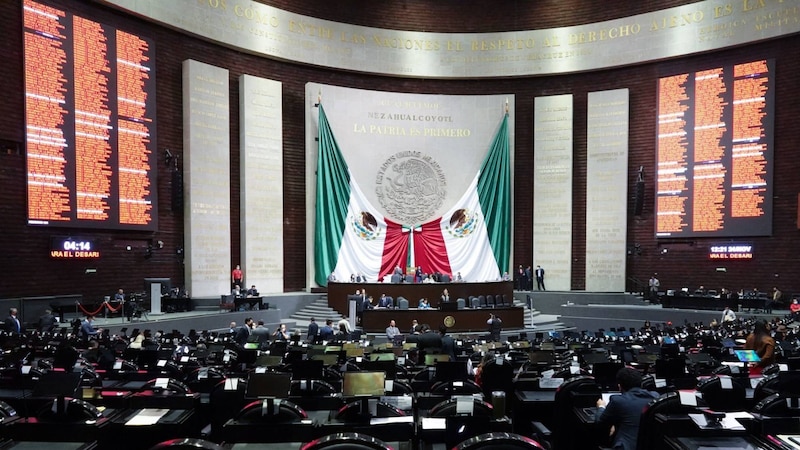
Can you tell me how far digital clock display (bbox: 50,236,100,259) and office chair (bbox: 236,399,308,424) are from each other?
14.9 meters

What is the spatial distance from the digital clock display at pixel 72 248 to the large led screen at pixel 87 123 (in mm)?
473

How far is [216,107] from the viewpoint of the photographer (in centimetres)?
2038

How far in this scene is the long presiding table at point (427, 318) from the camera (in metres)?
16.7

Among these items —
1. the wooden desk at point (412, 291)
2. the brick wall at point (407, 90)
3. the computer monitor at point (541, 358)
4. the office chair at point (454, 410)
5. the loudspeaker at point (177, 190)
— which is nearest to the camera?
the office chair at point (454, 410)

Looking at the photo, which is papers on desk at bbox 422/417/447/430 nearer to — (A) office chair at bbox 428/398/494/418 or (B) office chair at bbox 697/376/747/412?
(A) office chair at bbox 428/398/494/418

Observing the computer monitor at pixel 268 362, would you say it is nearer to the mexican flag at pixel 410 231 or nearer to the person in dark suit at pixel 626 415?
the person in dark suit at pixel 626 415

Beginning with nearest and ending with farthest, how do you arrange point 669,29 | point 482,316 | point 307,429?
point 307,429
point 482,316
point 669,29

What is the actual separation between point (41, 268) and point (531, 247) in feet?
60.5

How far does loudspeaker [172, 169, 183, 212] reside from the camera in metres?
19.2

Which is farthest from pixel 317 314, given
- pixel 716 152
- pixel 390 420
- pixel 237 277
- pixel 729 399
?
pixel 390 420

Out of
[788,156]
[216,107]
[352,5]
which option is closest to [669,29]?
[788,156]

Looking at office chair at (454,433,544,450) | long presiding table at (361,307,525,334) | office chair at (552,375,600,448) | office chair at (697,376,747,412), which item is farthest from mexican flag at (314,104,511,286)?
office chair at (454,433,544,450)

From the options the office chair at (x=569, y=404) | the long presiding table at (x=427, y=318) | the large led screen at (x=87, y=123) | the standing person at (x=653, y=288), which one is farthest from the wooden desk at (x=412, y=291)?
the office chair at (x=569, y=404)

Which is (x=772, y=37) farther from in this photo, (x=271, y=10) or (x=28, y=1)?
(x=28, y=1)
